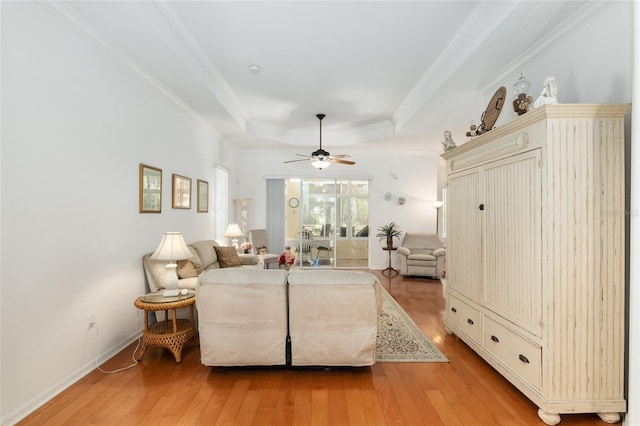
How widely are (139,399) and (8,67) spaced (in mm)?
2359

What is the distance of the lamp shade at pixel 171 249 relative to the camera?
2.93 meters

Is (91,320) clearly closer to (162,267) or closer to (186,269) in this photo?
→ (162,267)

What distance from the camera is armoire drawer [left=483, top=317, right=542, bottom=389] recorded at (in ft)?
6.73

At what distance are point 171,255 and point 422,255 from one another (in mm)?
5019

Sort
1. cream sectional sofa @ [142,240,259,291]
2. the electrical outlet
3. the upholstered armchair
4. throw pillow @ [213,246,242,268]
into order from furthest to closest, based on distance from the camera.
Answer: the upholstered armchair, throw pillow @ [213,246,242,268], cream sectional sofa @ [142,240,259,291], the electrical outlet

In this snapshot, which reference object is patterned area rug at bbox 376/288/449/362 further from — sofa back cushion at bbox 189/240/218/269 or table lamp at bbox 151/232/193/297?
sofa back cushion at bbox 189/240/218/269

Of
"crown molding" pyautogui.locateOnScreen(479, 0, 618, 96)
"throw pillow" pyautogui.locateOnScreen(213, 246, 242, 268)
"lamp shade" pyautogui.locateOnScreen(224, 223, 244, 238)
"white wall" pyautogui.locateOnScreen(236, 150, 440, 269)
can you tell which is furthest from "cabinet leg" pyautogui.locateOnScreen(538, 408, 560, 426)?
"white wall" pyautogui.locateOnScreen(236, 150, 440, 269)

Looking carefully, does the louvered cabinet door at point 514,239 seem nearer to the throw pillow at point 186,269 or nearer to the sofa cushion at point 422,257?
the throw pillow at point 186,269

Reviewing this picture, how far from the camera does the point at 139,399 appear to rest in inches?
86.4

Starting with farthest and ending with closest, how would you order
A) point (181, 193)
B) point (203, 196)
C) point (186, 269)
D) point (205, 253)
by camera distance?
1. point (203, 196)
2. point (205, 253)
3. point (181, 193)
4. point (186, 269)

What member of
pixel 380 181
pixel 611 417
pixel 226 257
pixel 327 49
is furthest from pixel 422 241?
pixel 611 417

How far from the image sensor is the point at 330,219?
7496 millimetres

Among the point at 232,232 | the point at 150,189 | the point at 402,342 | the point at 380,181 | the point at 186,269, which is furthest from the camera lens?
the point at 380,181

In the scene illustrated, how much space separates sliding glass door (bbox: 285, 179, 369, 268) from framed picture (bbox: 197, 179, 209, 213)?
2.48 metres
